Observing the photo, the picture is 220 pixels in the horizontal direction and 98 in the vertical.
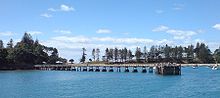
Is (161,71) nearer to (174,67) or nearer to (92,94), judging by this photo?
(174,67)

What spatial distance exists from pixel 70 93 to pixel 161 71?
76.9 metres

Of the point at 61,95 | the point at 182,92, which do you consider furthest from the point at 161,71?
the point at 61,95

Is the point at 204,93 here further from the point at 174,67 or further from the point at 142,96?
the point at 174,67

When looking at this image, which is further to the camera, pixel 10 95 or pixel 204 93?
pixel 204 93

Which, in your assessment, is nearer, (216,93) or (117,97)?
(117,97)

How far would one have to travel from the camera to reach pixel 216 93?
8806 cm

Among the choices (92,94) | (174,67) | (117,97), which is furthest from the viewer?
(174,67)

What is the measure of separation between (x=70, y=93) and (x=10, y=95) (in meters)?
11.6

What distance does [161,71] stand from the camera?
159500 mm

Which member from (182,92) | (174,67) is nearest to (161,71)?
(174,67)

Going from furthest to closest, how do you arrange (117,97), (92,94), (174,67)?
(174,67), (92,94), (117,97)

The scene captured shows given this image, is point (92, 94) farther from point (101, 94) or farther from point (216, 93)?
point (216, 93)

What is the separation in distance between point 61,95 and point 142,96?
49.3ft

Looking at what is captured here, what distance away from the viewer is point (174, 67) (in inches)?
6225
